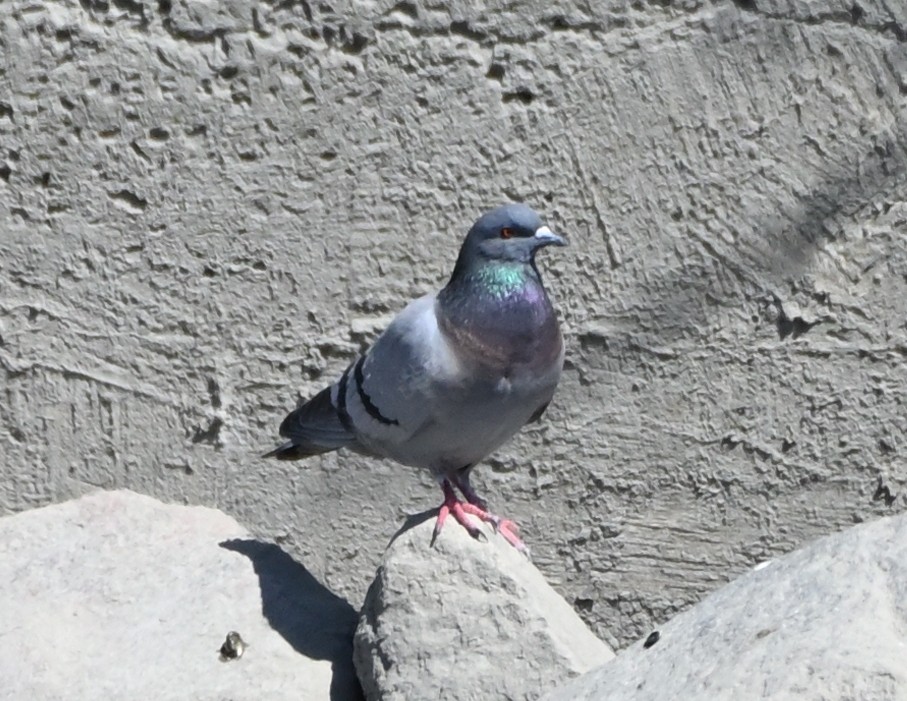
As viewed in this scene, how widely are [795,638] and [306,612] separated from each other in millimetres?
1420

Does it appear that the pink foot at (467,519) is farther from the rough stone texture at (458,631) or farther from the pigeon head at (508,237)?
the pigeon head at (508,237)

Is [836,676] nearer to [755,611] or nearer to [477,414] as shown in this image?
[755,611]

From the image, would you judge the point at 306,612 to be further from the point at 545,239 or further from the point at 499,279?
the point at 545,239

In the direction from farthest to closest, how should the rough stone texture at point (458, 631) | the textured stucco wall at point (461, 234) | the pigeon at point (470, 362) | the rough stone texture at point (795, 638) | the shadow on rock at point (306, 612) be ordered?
the textured stucco wall at point (461, 234) < the shadow on rock at point (306, 612) < the pigeon at point (470, 362) < the rough stone texture at point (458, 631) < the rough stone texture at point (795, 638)

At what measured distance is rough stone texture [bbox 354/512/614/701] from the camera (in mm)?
3287

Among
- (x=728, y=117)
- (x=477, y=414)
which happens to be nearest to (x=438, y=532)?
(x=477, y=414)

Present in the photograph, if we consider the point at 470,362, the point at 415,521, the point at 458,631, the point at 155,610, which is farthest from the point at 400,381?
the point at 155,610

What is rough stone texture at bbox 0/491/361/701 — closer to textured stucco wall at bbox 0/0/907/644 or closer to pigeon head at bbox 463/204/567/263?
textured stucco wall at bbox 0/0/907/644

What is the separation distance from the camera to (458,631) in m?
3.33

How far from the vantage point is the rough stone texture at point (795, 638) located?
252 centimetres

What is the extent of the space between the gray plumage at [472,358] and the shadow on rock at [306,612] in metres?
0.43

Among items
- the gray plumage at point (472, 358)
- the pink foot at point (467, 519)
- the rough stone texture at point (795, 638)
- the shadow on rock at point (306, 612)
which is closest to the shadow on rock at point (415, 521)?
the pink foot at point (467, 519)

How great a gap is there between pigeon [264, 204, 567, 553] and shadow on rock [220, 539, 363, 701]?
1.39ft

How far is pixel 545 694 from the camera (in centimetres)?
313
